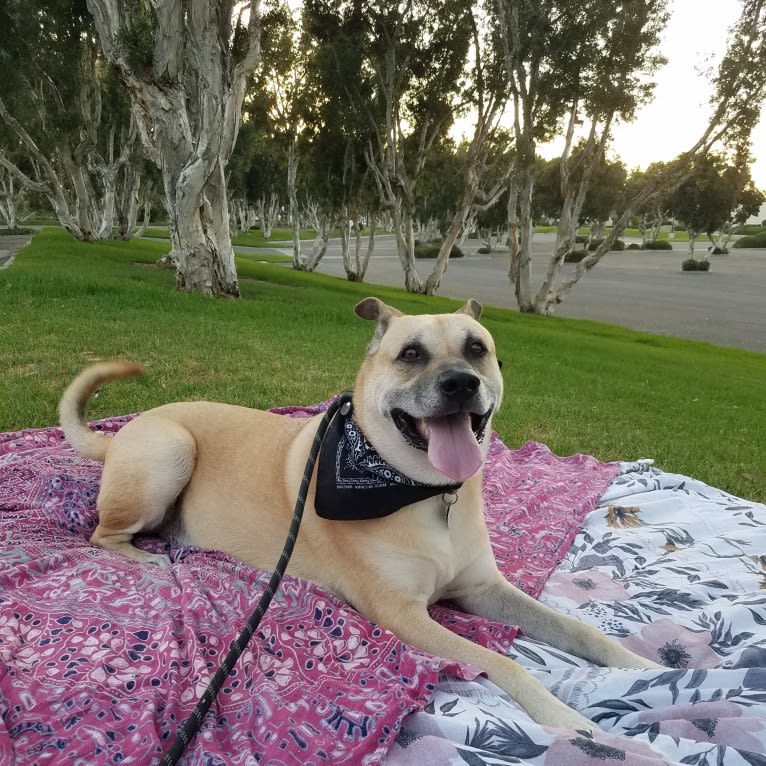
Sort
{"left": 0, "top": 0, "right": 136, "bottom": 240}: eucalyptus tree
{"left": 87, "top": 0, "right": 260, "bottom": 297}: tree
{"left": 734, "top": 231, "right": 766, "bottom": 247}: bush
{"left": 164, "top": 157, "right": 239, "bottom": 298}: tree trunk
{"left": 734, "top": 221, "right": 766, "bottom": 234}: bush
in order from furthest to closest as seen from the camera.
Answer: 1. {"left": 734, "top": 221, "right": 766, "bottom": 234}: bush
2. {"left": 734, "top": 231, "right": 766, "bottom": 247}: bush
3. {"left": 0, "top": 0, "right": 136, "bottom": 240}: eucalyptus tree
4. {"left": 164, "top": 157, "right": 239, "bottom": 298}: tree trunk
5. {"left": 87, "top": 0, "right": 260, "bottom": 297}: tree

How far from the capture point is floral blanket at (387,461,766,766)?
2125 mm

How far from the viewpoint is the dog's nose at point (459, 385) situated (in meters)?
2.70

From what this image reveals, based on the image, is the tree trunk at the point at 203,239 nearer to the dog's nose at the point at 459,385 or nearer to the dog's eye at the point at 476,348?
the dog's eye at the point at 476,348

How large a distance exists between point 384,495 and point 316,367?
6.27 m

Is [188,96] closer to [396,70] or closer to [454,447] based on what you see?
[396,70]

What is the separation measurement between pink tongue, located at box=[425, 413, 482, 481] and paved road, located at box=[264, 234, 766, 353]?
61.5 feet

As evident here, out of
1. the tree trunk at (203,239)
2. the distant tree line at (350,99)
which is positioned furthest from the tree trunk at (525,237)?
the tree trunk at (203,239)

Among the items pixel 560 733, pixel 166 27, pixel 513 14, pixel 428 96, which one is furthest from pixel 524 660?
pixel 428 96

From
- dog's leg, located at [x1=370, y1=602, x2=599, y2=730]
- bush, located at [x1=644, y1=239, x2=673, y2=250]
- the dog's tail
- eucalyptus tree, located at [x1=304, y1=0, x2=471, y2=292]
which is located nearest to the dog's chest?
dog's leg, located at [x1=370, y1=602, x2=599, y2=730]

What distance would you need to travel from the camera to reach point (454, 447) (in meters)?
2.81

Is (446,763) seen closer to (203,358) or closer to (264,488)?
(264,488)

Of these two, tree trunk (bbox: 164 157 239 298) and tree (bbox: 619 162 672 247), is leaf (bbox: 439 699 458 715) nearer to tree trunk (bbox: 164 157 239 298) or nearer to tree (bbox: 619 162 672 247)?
tree trunk (bbox: 164 157 239 298)

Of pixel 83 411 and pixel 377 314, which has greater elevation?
pixel 377 314

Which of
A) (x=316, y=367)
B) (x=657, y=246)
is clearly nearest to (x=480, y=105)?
(x=316, y=367)
